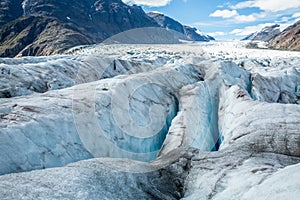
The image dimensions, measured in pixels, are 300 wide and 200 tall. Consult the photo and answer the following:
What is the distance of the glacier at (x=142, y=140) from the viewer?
725 centimetres

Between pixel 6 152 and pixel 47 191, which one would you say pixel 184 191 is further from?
pixel 6 152

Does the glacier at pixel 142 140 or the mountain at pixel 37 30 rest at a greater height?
the mountain at pixel 37 30

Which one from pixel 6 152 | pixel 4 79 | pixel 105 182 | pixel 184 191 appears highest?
pixel 4 79

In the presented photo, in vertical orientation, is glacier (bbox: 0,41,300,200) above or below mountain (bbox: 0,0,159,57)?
below

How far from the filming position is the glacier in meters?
→ 7.25

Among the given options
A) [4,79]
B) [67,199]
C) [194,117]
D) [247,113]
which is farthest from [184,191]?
[4,79]

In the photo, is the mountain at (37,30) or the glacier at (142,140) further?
the mountain at (37,30)

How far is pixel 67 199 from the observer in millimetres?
6629

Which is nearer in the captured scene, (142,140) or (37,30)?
(142,140)

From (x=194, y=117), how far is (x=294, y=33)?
456ft

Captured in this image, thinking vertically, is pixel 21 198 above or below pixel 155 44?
below

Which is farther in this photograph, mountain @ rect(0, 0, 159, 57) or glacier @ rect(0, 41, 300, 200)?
mountain @ rect(0, 0, 159, 57)

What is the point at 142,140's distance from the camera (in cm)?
1325

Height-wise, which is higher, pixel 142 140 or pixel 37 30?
pixel 37 30
